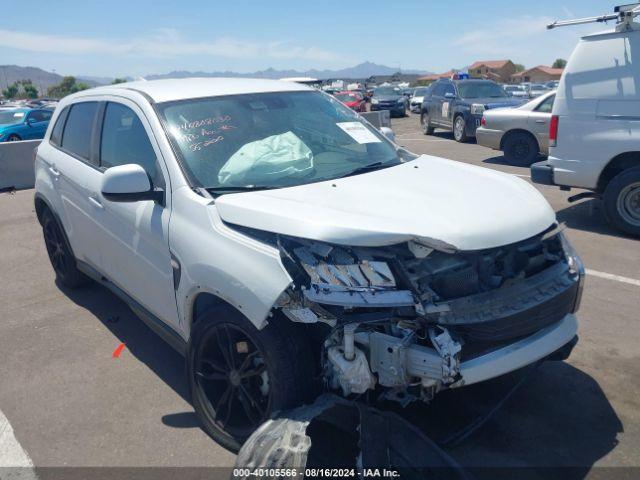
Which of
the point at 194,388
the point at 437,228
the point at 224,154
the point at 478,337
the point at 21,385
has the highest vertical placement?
the point at 224,154

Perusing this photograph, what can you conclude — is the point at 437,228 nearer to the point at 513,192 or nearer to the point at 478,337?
the point at 478,337

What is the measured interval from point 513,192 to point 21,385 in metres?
3.51

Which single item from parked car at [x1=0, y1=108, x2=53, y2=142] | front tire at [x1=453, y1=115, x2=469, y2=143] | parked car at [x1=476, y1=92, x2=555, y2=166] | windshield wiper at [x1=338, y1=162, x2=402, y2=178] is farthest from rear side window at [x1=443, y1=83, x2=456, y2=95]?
windshield wiper at [x1=338, y1=162, x2=402, y2=178]

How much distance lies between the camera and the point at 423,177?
338 cm

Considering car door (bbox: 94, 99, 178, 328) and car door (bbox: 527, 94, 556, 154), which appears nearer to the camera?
car door (bbox: 94, 99, 178, 328)

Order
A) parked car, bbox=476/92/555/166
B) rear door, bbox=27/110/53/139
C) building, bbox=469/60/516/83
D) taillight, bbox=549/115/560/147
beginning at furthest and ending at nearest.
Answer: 1. building, bbox=469/60/516/83
2. rear door, bbox=27/110/53/139
3. parked car, bbox=476/92/555/166
4. taillight, bbox=549/115/560/147

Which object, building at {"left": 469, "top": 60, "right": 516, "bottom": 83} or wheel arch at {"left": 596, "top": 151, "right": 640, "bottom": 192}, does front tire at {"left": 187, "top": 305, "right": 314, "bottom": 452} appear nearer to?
wheel arch at {"left": 596, "top": 151, "right": 640, "bottom": 192}

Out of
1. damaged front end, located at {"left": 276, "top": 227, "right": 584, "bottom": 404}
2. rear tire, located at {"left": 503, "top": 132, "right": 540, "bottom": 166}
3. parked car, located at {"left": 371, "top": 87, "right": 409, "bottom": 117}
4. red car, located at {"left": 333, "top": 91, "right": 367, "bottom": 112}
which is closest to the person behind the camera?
damaged front end, located at {"left": 276, "top": 227, "right": 584, "bottom": 404}

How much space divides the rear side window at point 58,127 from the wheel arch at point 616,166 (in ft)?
19.4

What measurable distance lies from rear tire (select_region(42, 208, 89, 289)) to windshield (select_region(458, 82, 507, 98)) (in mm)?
13087

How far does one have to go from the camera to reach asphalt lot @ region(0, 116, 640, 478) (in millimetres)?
3012

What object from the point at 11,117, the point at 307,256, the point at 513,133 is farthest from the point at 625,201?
the point at 11,117

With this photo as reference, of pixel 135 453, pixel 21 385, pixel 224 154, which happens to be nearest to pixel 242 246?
pixel 224 154

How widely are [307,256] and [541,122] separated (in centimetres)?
1008
